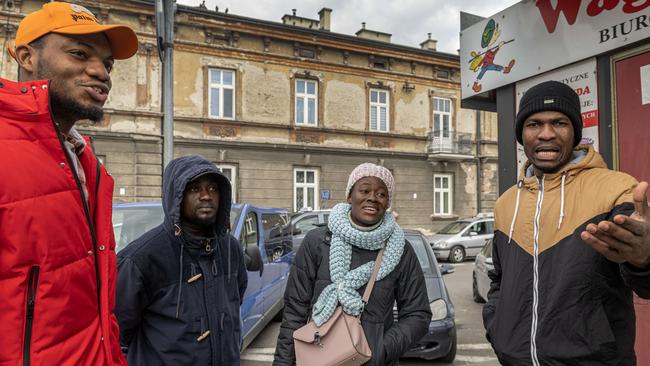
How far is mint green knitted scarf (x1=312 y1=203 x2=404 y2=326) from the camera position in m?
2.34

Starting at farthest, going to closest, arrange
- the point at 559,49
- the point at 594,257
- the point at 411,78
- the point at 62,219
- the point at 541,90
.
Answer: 1. the point at 411,78
2. the point at 559,49
3. the point at 541,90
4. the point at 594,257
5. the point at 62,219

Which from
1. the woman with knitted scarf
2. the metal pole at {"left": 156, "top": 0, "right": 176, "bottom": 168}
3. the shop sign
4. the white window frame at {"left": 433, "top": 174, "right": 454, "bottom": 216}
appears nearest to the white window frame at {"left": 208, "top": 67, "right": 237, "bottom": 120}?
the white window frame at {"left": 433, "top": 174, "right": 454, "bottom": 216}

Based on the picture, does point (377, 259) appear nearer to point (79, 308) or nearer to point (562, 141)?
point (562, 141)

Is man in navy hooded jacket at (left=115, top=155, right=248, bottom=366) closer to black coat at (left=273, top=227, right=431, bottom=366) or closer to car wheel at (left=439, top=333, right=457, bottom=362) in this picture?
black coat at (left=273, top=227, right=431, bottom=366)

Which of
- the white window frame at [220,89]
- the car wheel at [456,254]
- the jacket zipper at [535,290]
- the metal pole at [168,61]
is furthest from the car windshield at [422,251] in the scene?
the white window frame at [220,89]

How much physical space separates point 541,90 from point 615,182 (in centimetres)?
52

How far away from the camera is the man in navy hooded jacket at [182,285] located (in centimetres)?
218

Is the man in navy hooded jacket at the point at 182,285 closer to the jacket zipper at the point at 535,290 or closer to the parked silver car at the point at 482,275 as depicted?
the jacket zipper at the point at 535,290

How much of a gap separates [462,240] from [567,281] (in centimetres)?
1445

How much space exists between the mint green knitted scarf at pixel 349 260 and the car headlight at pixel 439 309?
3.05m

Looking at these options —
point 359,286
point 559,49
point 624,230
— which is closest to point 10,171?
point 359,286

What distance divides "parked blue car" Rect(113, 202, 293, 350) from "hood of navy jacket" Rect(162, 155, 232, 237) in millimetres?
1414

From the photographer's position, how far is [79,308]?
4.68 ft

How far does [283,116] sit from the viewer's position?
19547mm
